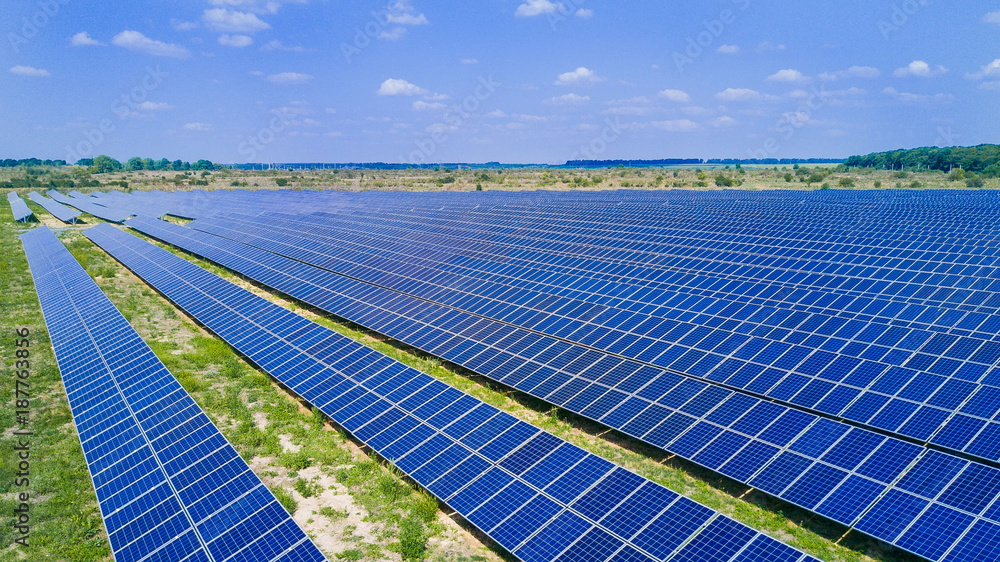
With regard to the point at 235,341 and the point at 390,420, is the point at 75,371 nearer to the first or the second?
the point at 235,341

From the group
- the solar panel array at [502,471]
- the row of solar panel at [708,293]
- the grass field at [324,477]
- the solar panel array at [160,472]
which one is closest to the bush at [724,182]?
the row of solar panel at [708,293]

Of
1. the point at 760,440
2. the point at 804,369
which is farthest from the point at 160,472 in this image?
the point at 804,369

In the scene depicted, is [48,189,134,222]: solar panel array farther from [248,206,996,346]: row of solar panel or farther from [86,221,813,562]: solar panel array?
[86,221,813,562]: solar panel array

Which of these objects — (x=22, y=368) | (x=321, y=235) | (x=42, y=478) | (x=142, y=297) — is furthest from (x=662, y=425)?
(x=321, y=235)

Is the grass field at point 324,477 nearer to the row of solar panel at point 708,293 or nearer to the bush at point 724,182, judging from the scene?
the row of solar panel at point 708,293

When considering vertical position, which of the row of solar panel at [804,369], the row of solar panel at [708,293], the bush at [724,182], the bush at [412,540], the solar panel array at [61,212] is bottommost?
the bush at [412,540]

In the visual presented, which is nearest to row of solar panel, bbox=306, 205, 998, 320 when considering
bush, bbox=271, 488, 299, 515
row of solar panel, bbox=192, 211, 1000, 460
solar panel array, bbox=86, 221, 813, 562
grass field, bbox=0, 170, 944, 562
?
row of solar panel, bbox=192, 211, 1000, 460
